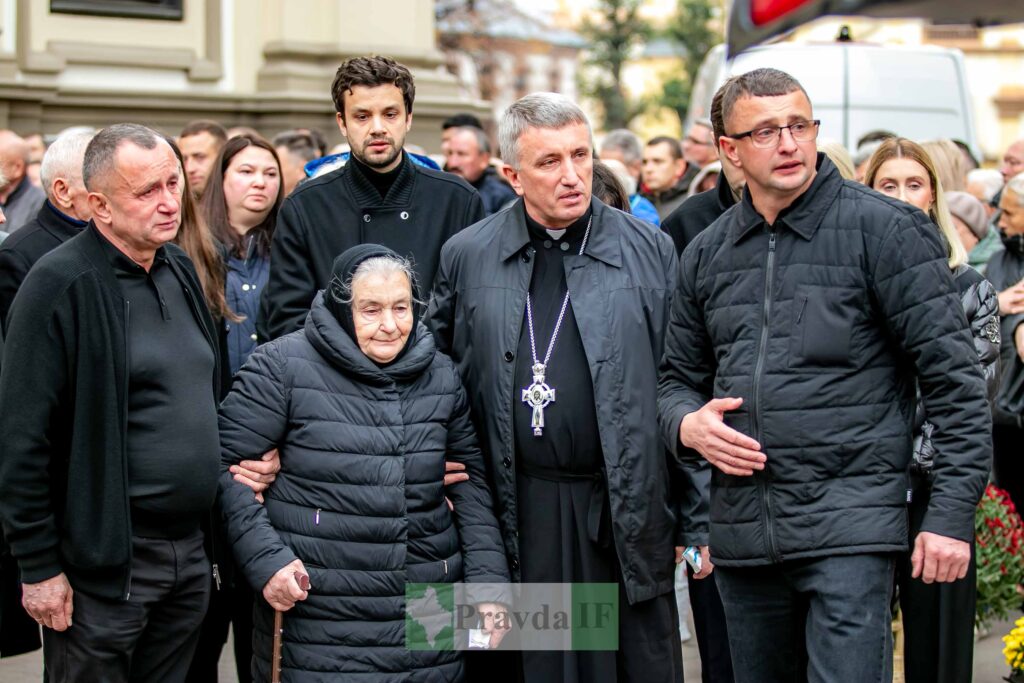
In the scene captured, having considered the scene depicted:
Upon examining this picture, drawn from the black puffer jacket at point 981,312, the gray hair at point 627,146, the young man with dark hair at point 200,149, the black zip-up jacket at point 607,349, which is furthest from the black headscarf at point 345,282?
the gray hair at point 627,146

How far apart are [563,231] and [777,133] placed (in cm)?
94

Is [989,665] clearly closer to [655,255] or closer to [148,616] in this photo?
[655,255]

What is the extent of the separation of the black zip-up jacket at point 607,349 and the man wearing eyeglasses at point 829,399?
1.45 feet

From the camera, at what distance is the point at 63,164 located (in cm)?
504

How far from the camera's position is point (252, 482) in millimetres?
4367

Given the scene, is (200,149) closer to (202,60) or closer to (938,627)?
(938,627)

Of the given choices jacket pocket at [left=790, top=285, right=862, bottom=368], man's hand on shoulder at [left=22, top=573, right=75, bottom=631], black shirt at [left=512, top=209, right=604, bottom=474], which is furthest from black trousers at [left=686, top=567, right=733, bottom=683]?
man's hand on shoulder at [left=22, top=573, right=75, bottom=631]

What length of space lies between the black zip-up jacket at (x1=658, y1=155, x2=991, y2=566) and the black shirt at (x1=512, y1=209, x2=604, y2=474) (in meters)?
0.61

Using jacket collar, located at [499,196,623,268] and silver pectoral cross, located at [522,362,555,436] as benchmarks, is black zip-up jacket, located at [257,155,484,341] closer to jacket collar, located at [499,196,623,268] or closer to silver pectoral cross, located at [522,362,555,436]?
jacket collar, located at [499,196,623,268]

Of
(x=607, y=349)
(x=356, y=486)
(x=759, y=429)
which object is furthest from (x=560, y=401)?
(x=759, y=429)

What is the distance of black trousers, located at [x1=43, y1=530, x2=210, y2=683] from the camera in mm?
4094

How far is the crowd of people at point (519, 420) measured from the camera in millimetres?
3828

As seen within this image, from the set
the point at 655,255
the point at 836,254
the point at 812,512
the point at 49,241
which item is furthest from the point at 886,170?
the point at 49,241

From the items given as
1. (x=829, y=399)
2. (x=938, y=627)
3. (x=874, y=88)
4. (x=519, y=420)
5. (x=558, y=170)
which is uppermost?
(x=874, y=88)
